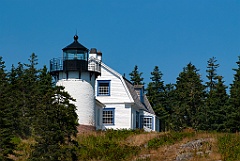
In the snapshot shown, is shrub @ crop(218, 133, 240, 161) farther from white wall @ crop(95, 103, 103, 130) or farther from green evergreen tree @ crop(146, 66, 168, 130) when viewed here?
green evergreen tree @ crop(146, 66, 168, 130)

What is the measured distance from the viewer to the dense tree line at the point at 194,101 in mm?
46375

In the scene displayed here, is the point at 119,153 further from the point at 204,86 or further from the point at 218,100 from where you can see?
the point at 204,86

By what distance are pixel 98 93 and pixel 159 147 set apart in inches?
566

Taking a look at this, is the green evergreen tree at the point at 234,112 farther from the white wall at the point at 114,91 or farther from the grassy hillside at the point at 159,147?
the grassy hillside at the point at 159,147

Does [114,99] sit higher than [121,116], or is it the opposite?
[114,99]

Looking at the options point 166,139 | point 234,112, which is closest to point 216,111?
point 234,112

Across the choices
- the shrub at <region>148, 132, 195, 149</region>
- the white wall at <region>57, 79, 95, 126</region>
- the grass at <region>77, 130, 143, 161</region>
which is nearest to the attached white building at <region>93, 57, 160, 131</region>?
the white wall at <region>57, 79, 95, 126</region>

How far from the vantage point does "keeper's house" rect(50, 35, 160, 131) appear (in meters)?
38.7

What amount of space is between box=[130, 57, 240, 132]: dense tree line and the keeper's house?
202 inches

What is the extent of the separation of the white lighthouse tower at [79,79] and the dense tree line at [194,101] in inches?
452

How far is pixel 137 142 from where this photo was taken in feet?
108

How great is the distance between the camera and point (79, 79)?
3875 cm

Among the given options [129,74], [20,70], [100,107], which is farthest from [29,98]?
[129,74]

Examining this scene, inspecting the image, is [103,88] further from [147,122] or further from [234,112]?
[234,112]
